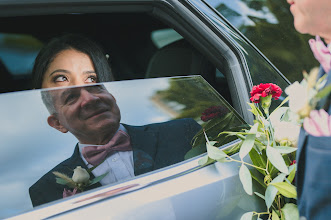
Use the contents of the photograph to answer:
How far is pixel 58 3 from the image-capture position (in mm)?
1584

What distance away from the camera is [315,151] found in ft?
2.57

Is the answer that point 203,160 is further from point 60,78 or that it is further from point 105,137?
point 60,78

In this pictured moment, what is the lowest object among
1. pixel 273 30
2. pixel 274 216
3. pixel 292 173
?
pixel 274 216

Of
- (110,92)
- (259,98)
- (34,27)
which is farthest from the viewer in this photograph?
(34,27)

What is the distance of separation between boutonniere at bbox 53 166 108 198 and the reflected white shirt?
20 millimetres

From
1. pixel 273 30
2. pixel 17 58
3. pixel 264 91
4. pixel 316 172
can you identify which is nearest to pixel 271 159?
pixel 264 91

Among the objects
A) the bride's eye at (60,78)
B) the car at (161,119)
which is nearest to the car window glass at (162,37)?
the car at (161,119)

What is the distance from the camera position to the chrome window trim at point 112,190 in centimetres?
105

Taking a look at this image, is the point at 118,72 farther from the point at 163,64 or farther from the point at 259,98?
the point at 259,98

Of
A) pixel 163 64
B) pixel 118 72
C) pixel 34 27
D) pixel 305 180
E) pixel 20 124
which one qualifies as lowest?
pixel 305 180

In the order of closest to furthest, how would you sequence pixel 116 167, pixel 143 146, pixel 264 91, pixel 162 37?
pixel 116 167 → pixel 143 146 → pixel 264 91 → pixel 162 37

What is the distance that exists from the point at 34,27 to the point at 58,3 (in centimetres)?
134

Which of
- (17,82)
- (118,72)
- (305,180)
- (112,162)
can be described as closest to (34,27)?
(17,82)

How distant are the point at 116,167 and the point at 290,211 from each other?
53 cm
